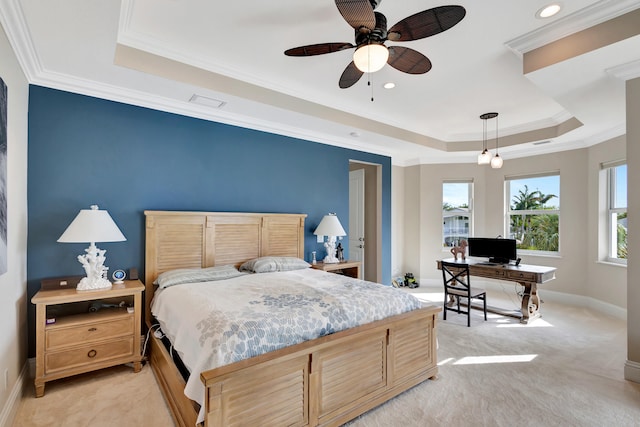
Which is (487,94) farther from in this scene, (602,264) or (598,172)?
(602,264)

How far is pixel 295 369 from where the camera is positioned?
6.24ft

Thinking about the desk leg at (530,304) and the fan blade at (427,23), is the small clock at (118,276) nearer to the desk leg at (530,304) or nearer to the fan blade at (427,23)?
the fan blade at (427,23)

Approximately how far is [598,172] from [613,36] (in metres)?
3.32

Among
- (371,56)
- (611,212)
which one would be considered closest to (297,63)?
(371,56)

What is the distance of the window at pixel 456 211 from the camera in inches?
254

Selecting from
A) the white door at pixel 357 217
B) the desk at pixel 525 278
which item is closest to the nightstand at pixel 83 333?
the white door at pixel 357 217

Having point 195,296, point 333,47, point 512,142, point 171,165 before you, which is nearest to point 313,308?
point 195,296

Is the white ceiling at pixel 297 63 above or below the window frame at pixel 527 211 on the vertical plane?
above

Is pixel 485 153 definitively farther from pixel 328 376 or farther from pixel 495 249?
pixel 328 376

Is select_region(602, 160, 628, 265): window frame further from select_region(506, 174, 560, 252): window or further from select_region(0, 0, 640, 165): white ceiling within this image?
select_region(506, 174, 560, 252): window

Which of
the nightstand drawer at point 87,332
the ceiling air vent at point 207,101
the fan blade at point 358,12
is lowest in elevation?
the nightstand drawer at point 87,332

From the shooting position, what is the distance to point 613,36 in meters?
2.27

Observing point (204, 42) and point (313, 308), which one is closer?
point (313, 308)

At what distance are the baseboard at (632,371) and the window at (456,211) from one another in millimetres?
3758
